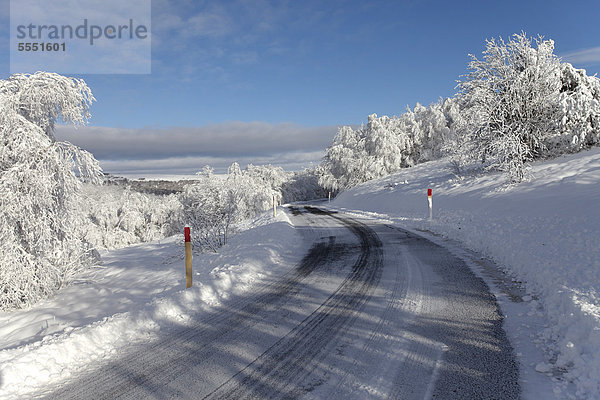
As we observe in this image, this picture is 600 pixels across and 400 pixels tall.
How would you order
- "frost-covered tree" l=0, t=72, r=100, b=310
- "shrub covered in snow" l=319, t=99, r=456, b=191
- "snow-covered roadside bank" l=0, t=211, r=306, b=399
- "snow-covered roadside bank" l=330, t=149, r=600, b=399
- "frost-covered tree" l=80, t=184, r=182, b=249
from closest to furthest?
1. "snow-covered roadside bank" l=330, t=149, r=600, b=399
2. "snow-covered roadside bank" l=0, t=211, r=306, b=399
3. "frost-covered tree" l=0, t=72, r=100, b=310
4. "shrub covered in snow" l=319, t=99, r=456, b=191
5. "frost-covered tree" l=80, t=184, r=182, b=249

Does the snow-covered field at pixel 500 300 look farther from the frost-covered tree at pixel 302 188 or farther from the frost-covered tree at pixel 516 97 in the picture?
the frost-covered tree at pixel 302 188

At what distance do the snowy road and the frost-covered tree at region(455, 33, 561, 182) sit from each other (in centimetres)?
1254

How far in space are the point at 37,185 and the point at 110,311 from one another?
3152 mm

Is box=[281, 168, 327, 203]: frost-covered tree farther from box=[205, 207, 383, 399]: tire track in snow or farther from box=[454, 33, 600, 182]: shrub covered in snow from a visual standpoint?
box=[205, 207, 383, 399]: tire track in snow

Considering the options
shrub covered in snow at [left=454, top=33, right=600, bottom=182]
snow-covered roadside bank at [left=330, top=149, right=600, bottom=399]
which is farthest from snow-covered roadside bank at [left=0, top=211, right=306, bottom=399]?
shrub covered in snow at [left=454, top=33, right=600, bottom=182]

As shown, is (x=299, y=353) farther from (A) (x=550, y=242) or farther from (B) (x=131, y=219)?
(B) (x=131, y=219)

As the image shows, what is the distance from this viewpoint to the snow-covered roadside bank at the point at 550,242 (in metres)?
3.21

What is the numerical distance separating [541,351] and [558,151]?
17022mm

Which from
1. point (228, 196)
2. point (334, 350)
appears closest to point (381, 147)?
point (228, 196)

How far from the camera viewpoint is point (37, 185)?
6430mm

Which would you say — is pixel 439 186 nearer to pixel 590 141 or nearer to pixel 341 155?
pixel 590 141

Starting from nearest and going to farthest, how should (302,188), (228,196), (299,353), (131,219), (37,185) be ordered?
(299,353) → (37,185) → (228,196) → (131,219) → (302,188)

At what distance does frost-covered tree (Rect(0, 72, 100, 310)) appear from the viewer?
625cm

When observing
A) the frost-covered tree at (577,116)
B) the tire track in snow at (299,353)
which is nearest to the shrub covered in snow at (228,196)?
the tire track in snow at (299,353)
